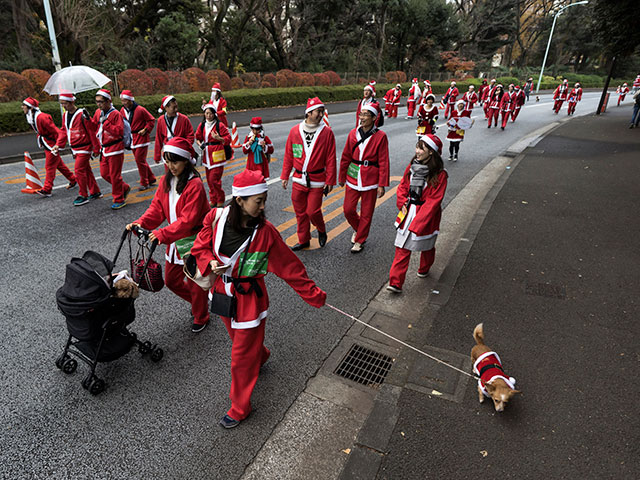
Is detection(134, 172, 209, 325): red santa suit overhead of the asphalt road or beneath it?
overhead

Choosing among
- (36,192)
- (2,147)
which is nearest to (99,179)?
(36,192)

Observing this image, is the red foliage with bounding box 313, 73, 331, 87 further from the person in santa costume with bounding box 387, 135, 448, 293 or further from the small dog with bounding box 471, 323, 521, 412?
the small dog with bounding box 471, 323, 521, 412

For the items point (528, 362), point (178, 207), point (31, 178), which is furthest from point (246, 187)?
point (31, 178)

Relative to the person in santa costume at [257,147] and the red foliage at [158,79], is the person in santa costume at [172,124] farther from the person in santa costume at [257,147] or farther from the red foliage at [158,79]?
the red foliage at [158,79]

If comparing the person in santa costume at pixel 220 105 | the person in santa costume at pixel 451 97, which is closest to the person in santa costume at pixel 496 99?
the person in santa costume at pixel 451 97

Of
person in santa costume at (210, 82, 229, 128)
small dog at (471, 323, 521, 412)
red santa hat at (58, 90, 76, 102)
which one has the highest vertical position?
red santa hat at (58, 90, 76, 102)

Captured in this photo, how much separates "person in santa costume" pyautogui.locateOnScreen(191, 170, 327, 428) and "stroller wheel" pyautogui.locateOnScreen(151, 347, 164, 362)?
104 cm

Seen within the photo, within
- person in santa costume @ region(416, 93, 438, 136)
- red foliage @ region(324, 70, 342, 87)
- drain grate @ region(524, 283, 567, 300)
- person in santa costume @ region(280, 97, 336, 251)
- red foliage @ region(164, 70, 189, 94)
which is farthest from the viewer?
red foliage @ region(324, 70, 342, 87)

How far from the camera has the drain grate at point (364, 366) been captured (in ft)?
12.4

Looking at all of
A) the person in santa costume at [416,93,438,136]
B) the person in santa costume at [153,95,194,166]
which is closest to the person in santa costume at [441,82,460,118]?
the person in santa costume at [416,93,438,136]

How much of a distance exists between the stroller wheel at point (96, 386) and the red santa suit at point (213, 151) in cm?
470

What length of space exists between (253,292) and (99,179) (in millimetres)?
8355

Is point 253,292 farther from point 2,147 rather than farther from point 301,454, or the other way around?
point 2,147

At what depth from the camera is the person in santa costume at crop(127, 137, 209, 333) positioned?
3736 mm
